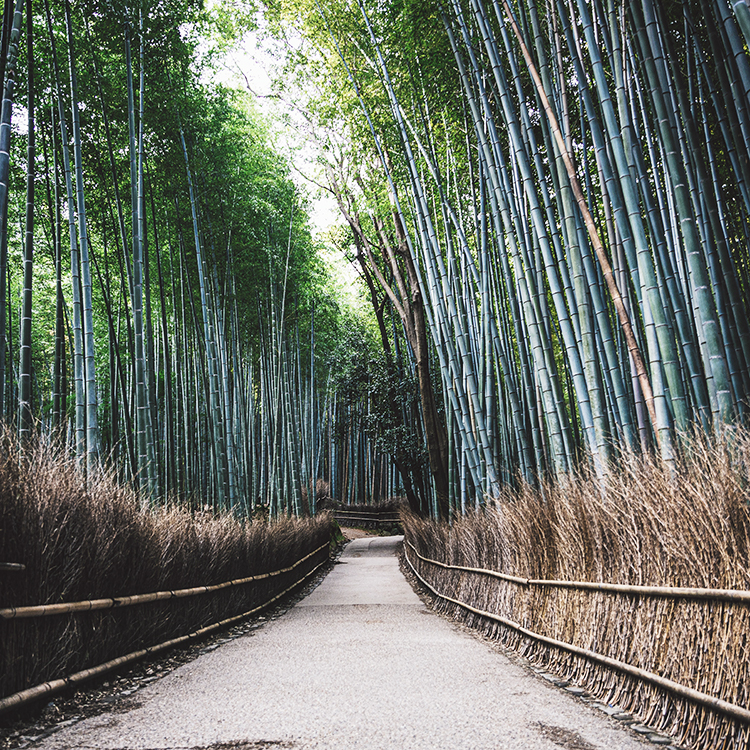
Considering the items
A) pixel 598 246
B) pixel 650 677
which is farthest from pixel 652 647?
pixel 598 246

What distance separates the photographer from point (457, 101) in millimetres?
5180

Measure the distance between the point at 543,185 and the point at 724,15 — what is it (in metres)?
1.32

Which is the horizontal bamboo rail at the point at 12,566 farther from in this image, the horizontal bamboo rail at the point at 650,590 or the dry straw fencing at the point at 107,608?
the horizontal bamboo rail at the point at 650,590

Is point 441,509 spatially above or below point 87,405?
below

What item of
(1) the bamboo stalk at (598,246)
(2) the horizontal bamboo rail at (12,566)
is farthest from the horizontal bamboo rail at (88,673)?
(1) the bamboo stalk at (598,246)

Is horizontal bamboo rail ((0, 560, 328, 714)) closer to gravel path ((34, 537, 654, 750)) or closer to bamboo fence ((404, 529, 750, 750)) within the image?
gravel path ((34, 537, 654, 750))

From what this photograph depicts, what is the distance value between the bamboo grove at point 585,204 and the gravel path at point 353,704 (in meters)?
0.91

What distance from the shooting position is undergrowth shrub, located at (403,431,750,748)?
156 centimetres

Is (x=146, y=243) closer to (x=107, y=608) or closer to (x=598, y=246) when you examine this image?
(x=107, y=608)

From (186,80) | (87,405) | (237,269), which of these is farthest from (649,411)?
(237,269)

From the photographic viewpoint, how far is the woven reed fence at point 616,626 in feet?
5.03

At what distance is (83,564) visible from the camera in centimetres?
231

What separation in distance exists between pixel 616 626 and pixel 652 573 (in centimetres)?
31

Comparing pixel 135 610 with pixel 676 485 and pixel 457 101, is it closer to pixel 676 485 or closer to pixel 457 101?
pixel 676 485
